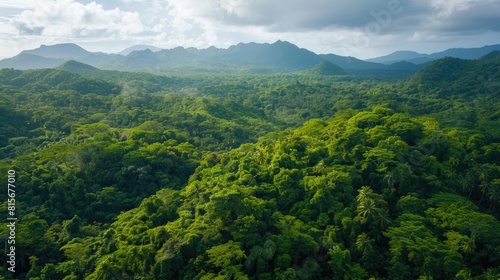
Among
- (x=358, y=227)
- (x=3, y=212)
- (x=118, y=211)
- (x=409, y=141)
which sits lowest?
(x=118, y=211)

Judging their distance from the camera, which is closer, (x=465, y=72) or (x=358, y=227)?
(x=358, y=227)

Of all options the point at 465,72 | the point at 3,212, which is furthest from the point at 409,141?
the point at 465,72

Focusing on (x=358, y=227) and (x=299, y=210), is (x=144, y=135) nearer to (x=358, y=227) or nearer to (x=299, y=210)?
(x=299, y=210)

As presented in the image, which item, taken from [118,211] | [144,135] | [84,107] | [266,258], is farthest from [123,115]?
[266,258]

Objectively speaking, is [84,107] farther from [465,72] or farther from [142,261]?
[465,72]

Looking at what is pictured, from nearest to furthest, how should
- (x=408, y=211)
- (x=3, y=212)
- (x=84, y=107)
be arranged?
(x=408, y=211) → (x=3, y=212) → (x=84, y=107)

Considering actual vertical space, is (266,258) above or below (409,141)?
below

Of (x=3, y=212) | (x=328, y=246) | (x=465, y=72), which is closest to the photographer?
(x=328, y=246)

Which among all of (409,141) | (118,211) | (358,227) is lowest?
(118,211)

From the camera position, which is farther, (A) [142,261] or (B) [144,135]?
(B) [144,135]
